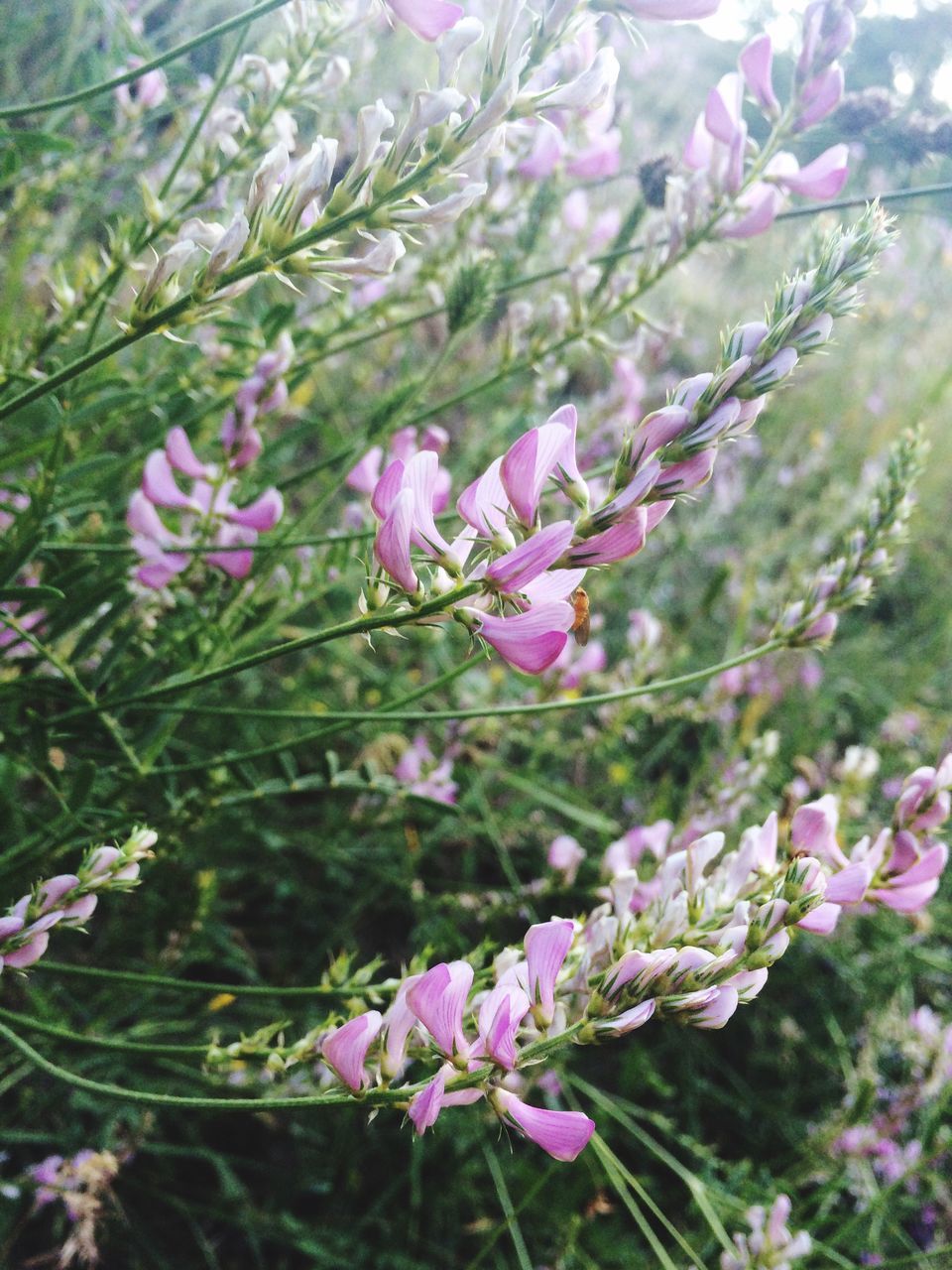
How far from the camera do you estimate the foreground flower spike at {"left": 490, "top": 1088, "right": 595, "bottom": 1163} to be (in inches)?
32.0

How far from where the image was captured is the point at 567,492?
0.83m

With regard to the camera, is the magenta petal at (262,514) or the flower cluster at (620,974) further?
the magenta petal at (262,514)

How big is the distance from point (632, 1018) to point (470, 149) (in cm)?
71

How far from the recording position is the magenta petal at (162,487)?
139 cm

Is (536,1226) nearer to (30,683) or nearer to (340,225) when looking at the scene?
(30,683)

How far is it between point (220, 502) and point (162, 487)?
84 mm

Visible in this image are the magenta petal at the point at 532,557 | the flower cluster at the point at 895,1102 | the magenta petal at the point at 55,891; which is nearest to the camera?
the magenta petal at the point at 532,557

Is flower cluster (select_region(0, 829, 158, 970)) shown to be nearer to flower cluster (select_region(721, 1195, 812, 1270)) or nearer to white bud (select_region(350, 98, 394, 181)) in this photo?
white bud (select_region(350, 98, 394, 181))

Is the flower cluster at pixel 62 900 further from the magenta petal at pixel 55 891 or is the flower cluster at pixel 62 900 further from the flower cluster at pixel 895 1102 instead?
the flower cluster at pixel 895 1102

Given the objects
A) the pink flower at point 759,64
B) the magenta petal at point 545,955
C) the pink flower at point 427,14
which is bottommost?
the magenta petal at point 545,955

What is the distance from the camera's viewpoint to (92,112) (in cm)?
180

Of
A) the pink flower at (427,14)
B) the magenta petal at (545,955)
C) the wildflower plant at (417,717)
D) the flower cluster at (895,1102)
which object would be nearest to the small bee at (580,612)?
the wildflower plant at (417,717)

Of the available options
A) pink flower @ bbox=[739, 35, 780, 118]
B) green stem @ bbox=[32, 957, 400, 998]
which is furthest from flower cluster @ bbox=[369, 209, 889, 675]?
pink flower @ bbox=[739, 35, 780, 118]

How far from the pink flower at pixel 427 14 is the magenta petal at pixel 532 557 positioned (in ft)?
1.43
